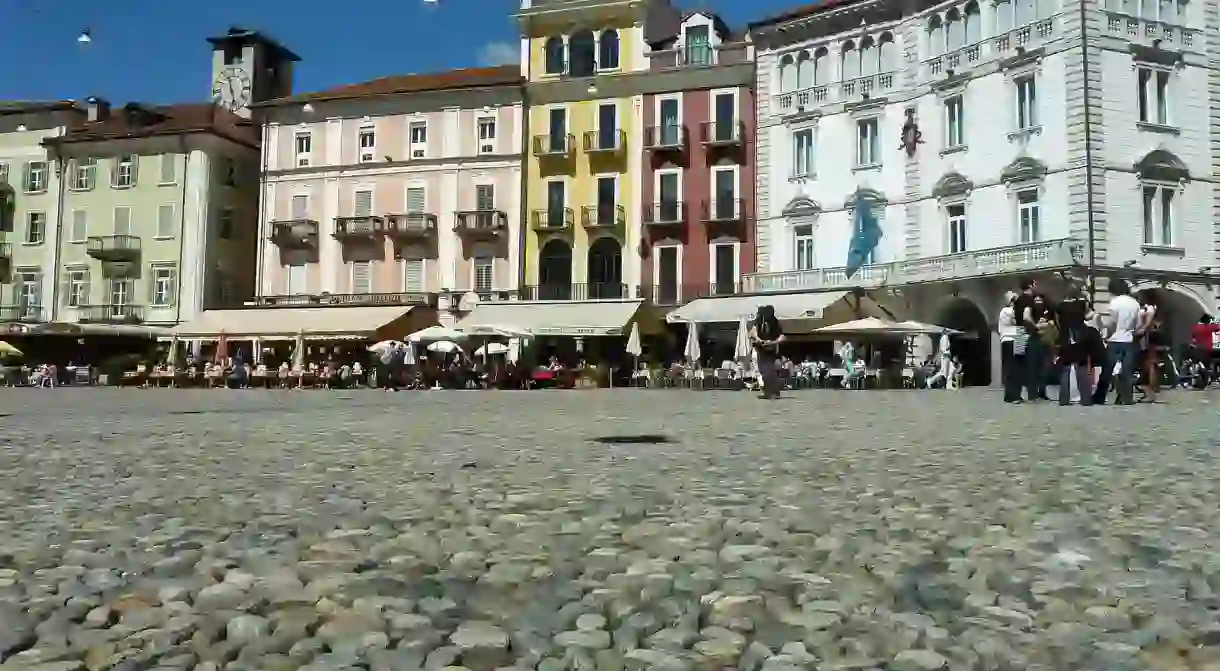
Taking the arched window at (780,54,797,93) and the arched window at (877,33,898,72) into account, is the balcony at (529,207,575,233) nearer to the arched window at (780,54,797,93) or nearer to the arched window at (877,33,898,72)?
the arched window at (780,54,797,93)

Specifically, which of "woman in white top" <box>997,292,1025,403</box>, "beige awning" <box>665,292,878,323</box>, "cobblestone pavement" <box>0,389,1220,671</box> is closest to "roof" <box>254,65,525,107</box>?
"beige awning" <box>665,292,878,323</box>

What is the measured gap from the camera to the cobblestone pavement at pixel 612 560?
257cm

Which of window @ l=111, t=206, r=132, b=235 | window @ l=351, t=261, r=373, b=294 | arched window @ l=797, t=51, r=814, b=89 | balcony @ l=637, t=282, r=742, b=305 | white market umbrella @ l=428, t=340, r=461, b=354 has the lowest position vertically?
white market umbrella @ l=428, t=340, r=461, b=354

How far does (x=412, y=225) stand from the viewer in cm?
4306

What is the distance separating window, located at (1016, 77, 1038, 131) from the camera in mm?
31844

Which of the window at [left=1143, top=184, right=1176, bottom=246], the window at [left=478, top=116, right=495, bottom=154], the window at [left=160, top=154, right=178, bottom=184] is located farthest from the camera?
the window at [left=160, top=154, right=178, bottom=184]

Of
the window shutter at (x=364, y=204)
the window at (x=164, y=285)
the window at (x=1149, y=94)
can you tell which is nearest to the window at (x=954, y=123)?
the window at (x=1149, y=94)

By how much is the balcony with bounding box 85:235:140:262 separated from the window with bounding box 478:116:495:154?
16210 millimetres

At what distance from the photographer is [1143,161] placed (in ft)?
101

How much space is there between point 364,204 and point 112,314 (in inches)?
494

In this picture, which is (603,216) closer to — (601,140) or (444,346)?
(601,140)

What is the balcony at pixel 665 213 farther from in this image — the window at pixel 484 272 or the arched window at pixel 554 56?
the arched window at pixel 554 56

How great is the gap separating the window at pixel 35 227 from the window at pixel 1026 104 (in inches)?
1645

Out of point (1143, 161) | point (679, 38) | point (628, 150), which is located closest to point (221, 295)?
point (628, 150)
